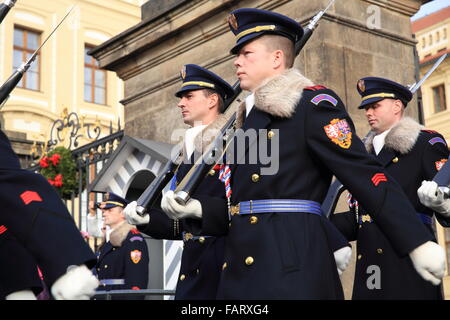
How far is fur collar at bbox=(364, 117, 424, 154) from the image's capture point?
4.61 meters

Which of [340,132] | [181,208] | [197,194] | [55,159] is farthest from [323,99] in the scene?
[55,159]

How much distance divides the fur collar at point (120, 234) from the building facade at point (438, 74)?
654 inches

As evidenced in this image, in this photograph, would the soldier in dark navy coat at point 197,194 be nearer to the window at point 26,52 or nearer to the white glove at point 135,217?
the white glove at point 135,217

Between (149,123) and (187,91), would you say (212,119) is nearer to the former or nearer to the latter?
(187,91)

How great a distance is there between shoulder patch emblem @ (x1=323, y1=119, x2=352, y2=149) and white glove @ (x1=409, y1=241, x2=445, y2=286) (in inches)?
21.5

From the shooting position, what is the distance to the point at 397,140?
15.2ft

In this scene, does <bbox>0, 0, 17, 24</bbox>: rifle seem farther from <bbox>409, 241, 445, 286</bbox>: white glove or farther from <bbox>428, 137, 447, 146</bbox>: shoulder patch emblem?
<bbox>409, 241, 445, 286</bbox>: white glove

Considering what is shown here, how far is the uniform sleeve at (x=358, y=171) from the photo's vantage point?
297 cm

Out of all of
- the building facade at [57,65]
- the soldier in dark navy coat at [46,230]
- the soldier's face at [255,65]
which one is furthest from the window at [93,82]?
the soldier in dark navy coat at [46,230]

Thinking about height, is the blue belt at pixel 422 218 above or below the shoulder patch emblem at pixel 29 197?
above

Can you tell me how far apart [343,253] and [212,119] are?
4.93 feet

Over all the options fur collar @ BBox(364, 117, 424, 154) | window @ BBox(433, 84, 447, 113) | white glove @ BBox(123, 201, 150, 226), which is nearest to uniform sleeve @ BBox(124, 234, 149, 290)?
white glove @ BBox(123, 201, 150, 226)

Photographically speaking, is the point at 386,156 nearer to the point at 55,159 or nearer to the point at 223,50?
the point at 223,50

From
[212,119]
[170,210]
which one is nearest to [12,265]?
[170,210]
